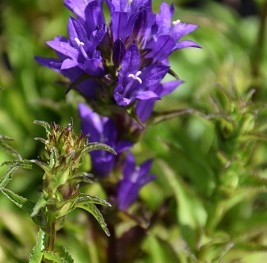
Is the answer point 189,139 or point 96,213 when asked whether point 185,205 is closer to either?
point 189,139

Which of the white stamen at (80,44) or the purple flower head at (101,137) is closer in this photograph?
the white stamen at (80,44)

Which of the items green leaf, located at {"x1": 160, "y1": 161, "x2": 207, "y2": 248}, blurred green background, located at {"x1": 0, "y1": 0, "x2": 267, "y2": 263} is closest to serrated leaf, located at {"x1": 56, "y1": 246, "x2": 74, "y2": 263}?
blurred green background, located at {"x1": 0, "y1": 0, "x2": 267, "y2": 263}

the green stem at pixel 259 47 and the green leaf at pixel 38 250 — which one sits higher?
the green leaf at pixel 38 250

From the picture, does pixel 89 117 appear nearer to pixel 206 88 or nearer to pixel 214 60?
pixel 206 88

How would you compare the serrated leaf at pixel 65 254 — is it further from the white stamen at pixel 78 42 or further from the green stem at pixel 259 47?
the green stem at pixel 259 47

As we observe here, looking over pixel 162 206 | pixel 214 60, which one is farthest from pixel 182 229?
pixel 214 60

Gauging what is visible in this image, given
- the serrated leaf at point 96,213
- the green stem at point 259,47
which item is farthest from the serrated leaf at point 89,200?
the green stem at point 259,47
